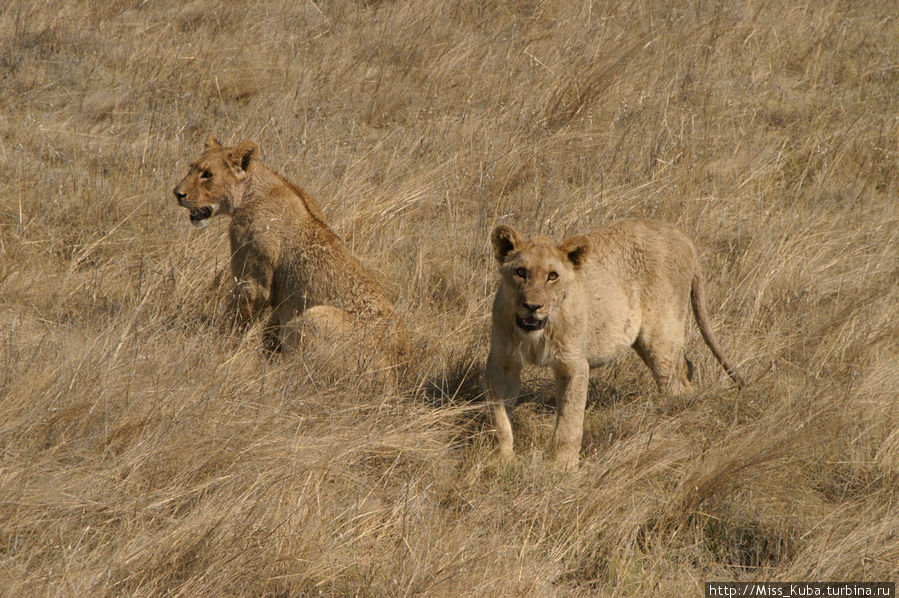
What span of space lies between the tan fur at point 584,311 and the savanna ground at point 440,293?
0.78ft

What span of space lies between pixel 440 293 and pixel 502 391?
175 centimetres

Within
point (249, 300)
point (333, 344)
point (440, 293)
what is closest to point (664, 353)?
point (440, 293)

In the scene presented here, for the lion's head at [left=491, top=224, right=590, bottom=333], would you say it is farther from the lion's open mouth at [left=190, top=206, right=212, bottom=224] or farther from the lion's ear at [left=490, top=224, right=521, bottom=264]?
the lion's open mouth at [left=190, top=206, right=212, bottom=224]

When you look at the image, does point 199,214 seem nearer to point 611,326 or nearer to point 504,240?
point 504,240

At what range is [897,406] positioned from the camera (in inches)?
225

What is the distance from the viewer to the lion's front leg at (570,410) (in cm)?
548

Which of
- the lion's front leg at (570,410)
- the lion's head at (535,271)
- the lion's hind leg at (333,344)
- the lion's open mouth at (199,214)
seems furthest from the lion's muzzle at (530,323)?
the lion's open mouth at (199,214)

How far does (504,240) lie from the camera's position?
17.9 ft

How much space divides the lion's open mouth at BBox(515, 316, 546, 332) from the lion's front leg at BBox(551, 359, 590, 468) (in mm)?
419

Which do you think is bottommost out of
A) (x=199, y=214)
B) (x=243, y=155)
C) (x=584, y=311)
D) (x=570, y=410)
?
(x=570, y=410)

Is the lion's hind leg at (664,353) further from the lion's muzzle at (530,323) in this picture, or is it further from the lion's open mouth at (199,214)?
the lion's open mouth at (199,214)

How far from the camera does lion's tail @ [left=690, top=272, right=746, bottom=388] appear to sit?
20.2 feet

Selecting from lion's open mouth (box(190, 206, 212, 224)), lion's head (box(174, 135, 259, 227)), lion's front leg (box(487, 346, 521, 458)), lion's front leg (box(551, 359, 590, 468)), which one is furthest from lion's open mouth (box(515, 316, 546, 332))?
lion's open mouth (box(190, 206, 212, 224))

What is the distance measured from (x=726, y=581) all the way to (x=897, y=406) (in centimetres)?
188
